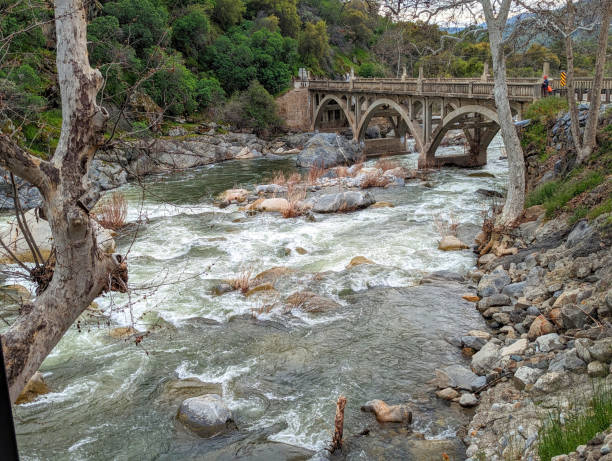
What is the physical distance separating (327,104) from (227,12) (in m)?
13.2

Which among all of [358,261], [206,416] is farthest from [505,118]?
[206,416]

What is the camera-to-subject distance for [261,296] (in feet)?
38.4

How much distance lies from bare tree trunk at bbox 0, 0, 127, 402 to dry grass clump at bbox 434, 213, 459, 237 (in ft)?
41.7

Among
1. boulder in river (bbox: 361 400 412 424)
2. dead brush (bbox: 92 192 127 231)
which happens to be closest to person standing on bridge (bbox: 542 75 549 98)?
dead brush (bbox: 92 192 127 231)

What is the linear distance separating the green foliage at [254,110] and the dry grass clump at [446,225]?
Result: 26.7 metres

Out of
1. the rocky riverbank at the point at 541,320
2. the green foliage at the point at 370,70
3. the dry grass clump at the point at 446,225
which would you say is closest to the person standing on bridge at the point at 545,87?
the rocky riverbank at the point at 541,320

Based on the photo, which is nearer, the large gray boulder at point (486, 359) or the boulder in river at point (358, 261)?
the large gray boulder at point (486, 359)

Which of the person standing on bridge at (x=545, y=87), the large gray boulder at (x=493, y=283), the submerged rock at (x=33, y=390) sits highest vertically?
the person standing on bridge at (x=545, y=87)

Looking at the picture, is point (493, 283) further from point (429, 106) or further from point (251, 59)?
point (251, 59)

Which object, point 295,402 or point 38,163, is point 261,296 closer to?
point 295,402

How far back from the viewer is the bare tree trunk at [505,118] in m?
14.2

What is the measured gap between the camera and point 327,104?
154 ft

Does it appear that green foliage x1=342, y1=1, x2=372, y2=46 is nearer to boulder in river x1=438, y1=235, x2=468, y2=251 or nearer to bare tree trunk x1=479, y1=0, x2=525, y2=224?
bare tree trunk x1=479, y1=0, x2=525, y2=224

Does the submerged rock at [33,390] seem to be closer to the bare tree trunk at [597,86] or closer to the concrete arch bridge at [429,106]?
the bare tree trunk at [597,86]
